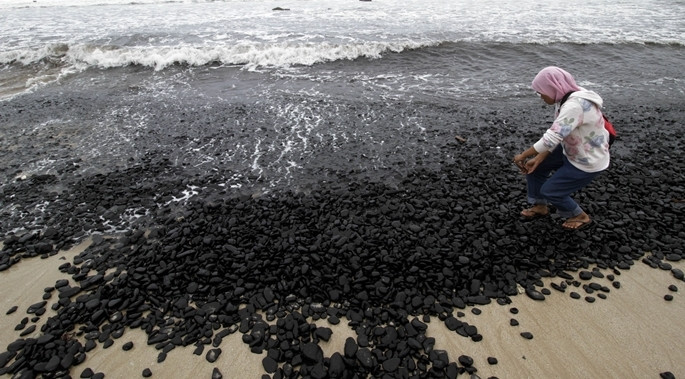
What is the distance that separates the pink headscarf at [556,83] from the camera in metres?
4.40

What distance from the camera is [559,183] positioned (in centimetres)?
517

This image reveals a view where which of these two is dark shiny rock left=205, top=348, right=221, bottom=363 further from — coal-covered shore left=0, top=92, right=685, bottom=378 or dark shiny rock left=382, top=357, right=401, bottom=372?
dark shiny rock left=382, top=357, right=401, bottom=372

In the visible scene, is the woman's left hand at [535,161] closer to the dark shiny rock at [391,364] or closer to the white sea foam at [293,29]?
the dark shiny rock at [391,364]

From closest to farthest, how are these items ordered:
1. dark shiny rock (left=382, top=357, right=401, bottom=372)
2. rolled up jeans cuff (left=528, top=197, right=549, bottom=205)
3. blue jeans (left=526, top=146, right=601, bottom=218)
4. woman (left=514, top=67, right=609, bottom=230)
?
dark shiny rock (left=382, top=357, right=401, bottom=372), woman (left=514, top=67, right=609, bottom=230), blue jeans (left=526, top=146, right=601, bottom=218), rolled up jeans cuff (left=528, top=197, right=549, bottom=205)

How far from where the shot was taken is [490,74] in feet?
46.0

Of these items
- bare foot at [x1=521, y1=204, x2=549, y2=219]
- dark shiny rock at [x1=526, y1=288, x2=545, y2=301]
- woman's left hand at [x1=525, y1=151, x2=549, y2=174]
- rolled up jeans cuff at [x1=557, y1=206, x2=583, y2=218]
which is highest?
woman's left hand at [x1=525, y1=151, x2=549, y2=174]

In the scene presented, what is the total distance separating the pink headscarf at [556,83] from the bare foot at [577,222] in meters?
2.26

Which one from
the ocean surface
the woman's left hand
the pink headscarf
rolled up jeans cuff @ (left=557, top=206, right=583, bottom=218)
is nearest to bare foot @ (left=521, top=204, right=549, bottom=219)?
rolled up jeans cuff @ (left=557, top=206, right=583, bottom=218)

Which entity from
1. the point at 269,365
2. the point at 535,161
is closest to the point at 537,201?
the point at 535,161

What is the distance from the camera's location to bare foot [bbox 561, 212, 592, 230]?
5.61 meters

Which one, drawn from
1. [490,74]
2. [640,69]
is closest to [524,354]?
[490,74]

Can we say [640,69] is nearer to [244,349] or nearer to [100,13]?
[244,349]

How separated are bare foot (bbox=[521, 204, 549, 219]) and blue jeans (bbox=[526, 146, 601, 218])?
0.25ft

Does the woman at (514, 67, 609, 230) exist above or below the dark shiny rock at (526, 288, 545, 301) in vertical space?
above
